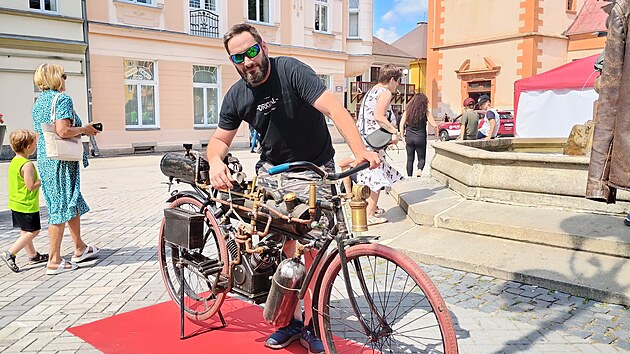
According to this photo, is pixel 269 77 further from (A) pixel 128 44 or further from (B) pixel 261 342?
(A) pixel 128 44

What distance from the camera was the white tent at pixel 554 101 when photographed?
1526 centimetres

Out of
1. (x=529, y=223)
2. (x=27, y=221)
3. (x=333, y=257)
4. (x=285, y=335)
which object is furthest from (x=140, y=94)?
(x=333, y=257)

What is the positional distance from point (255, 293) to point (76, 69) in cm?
1846

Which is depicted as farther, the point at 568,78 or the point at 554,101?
the point at 554,101

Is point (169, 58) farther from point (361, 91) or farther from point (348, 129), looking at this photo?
point (348, 129)

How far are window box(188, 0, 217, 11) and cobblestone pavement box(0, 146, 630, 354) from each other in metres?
18.4

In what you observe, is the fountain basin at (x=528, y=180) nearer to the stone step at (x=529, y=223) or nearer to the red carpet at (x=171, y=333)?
the stone step at (x=529, y=223)

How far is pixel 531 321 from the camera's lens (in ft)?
12.9

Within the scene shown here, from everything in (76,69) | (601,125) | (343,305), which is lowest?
(343,305)

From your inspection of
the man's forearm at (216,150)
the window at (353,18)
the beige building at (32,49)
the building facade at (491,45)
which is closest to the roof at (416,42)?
the building facade at (491,45)

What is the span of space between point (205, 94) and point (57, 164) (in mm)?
19314

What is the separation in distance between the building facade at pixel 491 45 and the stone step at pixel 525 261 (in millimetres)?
29419

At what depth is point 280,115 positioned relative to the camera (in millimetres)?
3492

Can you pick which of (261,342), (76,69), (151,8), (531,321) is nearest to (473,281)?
(531,321)
